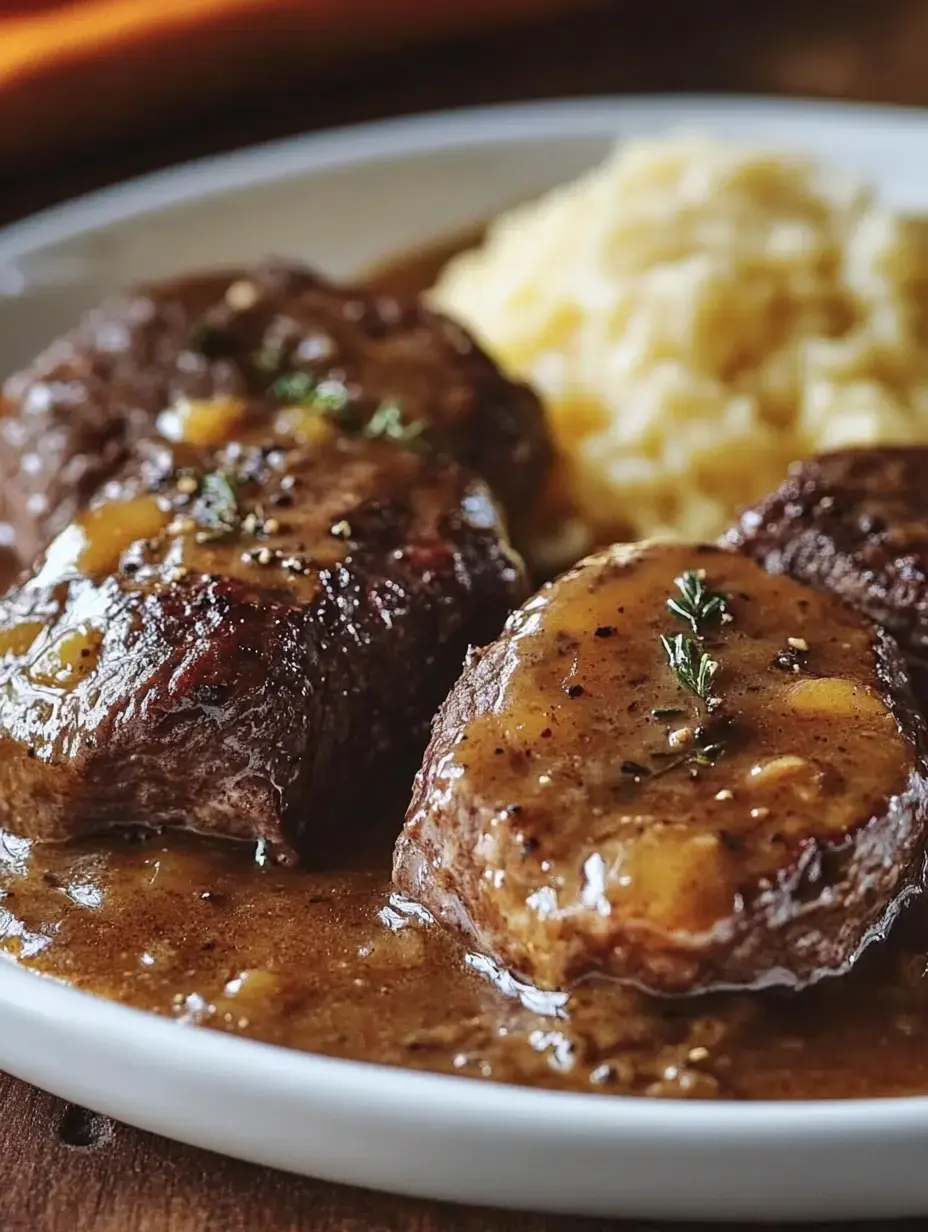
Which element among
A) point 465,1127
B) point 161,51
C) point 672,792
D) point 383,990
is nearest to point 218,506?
point 383,990

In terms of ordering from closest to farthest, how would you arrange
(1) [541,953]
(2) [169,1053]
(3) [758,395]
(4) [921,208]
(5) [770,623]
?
(2) [169,1053]
(1) [541,953]
(5) [770,623]
(3) [758,395]
(4) [921,208]

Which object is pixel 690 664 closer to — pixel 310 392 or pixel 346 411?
pixel 346 411

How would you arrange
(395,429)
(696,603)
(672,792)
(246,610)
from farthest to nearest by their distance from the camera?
(395,429), (246,610), (696,603), (672,792)

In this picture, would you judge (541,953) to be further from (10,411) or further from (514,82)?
(514,82)

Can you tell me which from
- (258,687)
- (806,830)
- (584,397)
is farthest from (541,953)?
(584,397)

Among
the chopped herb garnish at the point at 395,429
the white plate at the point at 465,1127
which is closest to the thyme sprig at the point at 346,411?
the chopped herb garnish at the point at 395,429

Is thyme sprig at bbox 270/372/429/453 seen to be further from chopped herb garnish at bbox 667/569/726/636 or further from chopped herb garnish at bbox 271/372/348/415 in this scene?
chopped herb garnish at bbox 667/569/726/636
